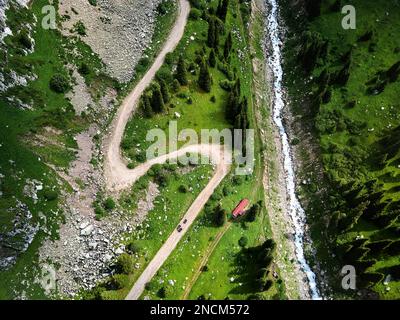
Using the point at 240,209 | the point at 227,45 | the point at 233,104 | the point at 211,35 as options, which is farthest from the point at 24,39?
the point at 240,209

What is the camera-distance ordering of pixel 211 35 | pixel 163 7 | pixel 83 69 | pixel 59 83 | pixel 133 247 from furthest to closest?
pixel 163 7, pixel 211 35, pixel 83 69, pixel 59 83, pixel 133 247

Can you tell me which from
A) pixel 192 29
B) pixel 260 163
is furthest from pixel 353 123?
pixel 192 29

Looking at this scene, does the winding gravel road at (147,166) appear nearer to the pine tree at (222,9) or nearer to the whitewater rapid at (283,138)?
the whitewater rapid at (283,138)

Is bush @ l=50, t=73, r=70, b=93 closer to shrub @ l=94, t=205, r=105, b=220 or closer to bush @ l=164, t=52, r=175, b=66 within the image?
bush @ l=164, t=52, r=175, b=66

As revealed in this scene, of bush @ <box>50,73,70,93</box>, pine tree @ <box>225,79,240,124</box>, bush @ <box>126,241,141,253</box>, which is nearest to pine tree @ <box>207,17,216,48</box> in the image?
pine tree @ <box>225,79,240,124</box>

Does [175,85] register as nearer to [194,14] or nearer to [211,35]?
[211,35]
